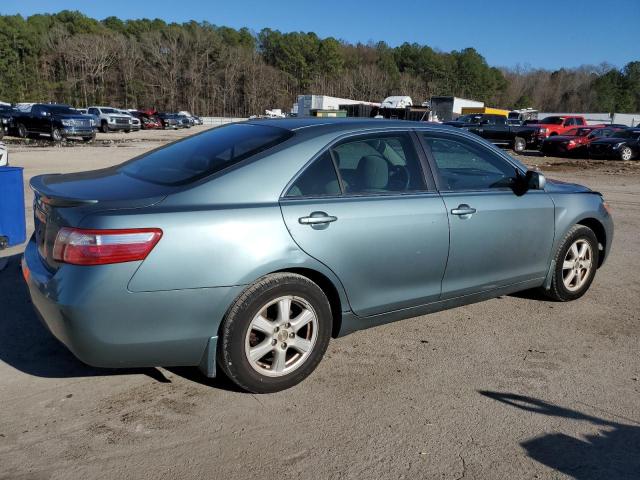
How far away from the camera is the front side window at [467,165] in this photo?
13.6 ft

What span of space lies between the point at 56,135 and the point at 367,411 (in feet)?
86.7

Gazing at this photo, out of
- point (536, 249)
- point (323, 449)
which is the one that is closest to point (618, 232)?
point (536, 249)

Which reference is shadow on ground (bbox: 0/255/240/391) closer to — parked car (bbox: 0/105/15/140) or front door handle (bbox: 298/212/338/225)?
front door handle (bbox: 298/212/338/225)

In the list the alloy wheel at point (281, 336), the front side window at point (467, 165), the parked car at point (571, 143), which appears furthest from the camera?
the parked car at point (571, 143)

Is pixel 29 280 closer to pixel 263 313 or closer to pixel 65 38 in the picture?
pixel 263 313

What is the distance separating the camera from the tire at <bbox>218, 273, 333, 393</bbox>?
123 inches

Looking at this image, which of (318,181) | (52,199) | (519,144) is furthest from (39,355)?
(519,144)

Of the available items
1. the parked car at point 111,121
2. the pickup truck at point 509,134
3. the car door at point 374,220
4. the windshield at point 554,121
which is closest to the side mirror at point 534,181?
the car door at point 374,220

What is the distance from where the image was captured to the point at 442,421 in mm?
3094

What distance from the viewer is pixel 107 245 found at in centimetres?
279

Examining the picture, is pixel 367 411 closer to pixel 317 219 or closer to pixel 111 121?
pixel 317 219

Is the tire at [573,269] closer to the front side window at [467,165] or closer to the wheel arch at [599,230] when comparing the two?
the wheel arch at [599,230]

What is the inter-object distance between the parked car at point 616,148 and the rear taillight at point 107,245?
2406 centimetres

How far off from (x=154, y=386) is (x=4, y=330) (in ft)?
4.87
